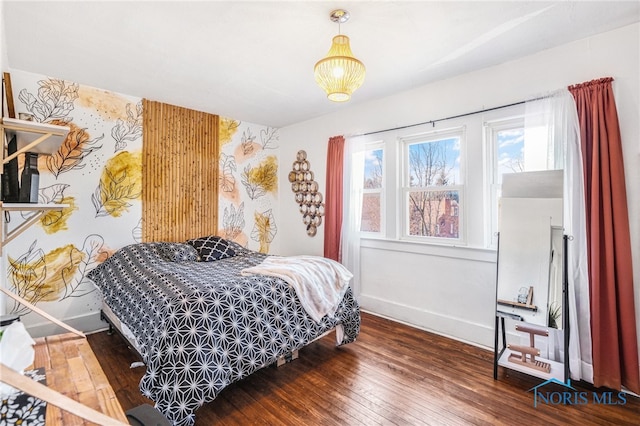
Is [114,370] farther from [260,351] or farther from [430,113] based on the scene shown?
[430,113]

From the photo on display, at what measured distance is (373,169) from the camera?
153 inches

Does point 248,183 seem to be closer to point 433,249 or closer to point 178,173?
point 178,173

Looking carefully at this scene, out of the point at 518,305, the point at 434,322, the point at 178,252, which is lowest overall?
the point at 434,322

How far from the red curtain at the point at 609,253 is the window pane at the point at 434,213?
108 cm

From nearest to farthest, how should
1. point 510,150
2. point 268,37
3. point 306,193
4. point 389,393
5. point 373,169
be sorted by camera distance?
point 389,393, point 268,37, point 510,150, point 373,169, point 306,193

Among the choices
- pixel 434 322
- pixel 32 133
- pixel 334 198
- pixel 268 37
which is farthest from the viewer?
pixel 334 198

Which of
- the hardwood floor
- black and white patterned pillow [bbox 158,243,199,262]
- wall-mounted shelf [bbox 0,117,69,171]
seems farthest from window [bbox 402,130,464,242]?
wall-mounted shelf [bbox 0,117,69,171]

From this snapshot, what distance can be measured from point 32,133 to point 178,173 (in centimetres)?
244

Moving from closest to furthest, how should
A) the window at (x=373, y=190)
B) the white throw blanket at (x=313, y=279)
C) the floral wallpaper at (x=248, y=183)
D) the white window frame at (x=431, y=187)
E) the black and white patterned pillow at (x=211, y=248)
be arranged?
1. the white throw blanket at (x=313, y=279)
2. the white window frame at (x=431, y=187)
3. the black and white patterned pillow at (x=211, y=248)
4. the window at (x=373, y=190)
5. the floral wallpaper at (x=248, y=183)

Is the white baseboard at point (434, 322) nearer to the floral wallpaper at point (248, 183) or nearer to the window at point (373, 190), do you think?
the window at point (373, 190)

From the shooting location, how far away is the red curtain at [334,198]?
395 centimetres

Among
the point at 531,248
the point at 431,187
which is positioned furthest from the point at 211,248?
Answer: the point at 531,248

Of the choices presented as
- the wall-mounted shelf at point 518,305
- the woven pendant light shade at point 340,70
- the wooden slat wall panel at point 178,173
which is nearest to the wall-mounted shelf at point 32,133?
the woven pendant light shade at point 340,70

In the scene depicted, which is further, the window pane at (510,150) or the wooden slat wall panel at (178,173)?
the wooden slat wall panel at (178,173)
